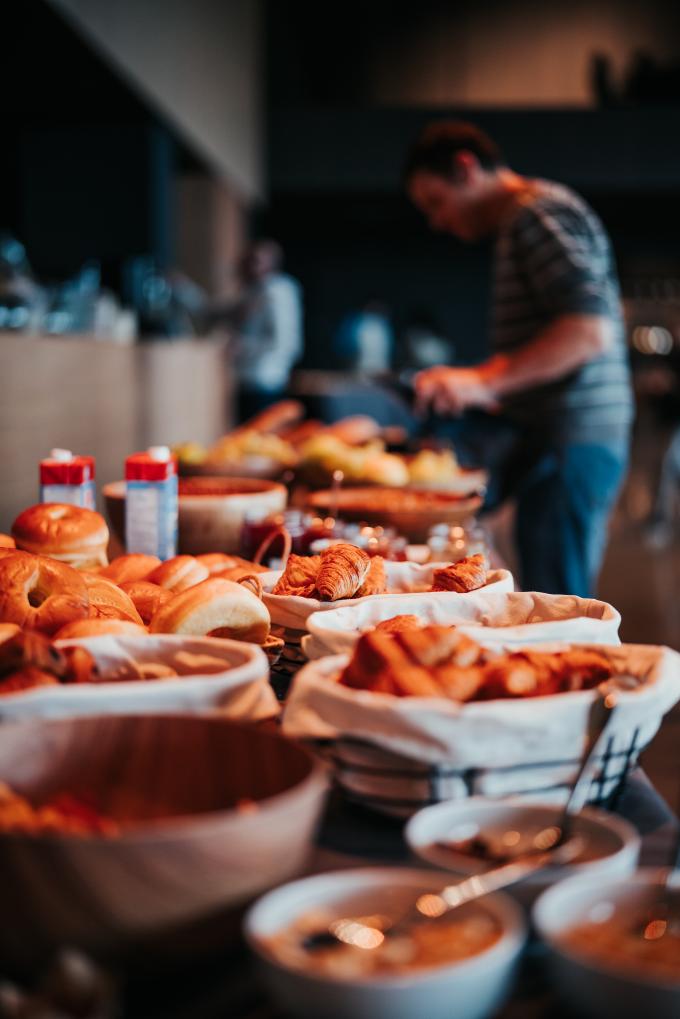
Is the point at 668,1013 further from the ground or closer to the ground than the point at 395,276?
closer to the ground

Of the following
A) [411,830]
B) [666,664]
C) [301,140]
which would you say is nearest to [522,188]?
[666,664]

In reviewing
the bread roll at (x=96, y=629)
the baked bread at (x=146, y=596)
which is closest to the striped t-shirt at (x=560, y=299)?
the baked bread at (x=146, y=596)

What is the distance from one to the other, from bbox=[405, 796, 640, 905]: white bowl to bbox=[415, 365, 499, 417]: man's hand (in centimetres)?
212

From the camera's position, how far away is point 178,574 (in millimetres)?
1445

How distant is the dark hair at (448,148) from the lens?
3041mm

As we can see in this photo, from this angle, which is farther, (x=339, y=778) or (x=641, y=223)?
(x=641, y=223)

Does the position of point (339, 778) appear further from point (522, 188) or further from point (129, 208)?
point (129, 208)

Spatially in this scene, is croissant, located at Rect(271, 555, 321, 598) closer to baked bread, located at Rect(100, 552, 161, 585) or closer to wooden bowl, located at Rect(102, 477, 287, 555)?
baked bread, located at Rect(100, 552, 161, 585)

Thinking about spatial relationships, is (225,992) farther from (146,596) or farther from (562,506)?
(562,506)

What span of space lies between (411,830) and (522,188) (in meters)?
2.50

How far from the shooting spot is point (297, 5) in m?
12.0

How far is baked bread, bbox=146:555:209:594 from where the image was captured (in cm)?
143

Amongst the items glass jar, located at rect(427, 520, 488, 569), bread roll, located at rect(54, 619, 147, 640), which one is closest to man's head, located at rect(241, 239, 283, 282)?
glass jar, located at rect(427, 520, 488, 569)

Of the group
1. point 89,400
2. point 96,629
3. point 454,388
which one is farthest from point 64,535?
point 89,400
